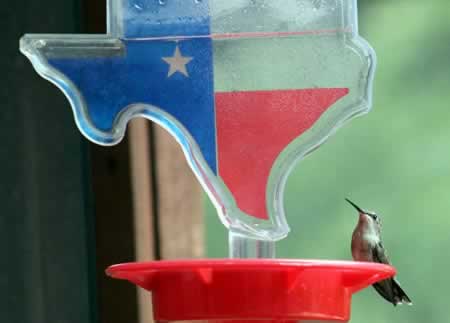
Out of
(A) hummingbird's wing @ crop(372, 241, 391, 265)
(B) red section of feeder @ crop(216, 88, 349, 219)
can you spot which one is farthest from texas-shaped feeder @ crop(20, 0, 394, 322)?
(A) hummingbird's wing @ crop(372, 241, 391, 265)

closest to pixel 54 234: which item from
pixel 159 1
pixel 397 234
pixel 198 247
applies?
pixel 198 247

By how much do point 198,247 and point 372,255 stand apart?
362 millimetres

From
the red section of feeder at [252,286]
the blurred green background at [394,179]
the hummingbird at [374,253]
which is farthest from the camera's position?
the blurred green background at [394,179]

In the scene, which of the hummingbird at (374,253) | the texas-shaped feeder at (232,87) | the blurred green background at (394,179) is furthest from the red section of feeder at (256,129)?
the blurred green background at (394,179)

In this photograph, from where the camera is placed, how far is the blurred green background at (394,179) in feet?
8.31

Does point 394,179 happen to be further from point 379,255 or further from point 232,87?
point 232,87

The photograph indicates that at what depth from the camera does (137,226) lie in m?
2.24

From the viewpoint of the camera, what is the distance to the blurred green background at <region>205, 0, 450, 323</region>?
2.53 m

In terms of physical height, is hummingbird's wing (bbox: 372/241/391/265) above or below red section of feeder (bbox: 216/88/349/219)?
below

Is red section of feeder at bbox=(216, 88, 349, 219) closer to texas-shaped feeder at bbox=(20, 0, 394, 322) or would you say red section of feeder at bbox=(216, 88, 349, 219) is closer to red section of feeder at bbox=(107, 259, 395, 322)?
texas-shaped feeder at bbox=(20, 0, 394, 322)

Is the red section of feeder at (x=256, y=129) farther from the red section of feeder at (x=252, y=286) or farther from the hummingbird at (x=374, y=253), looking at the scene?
the hummingbird at (x=374, y=253)

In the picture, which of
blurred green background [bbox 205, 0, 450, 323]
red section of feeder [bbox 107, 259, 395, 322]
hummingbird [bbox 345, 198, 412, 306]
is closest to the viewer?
red section of feeder [bbox 107, 259, 395, 322]

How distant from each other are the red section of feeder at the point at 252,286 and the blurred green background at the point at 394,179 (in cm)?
118

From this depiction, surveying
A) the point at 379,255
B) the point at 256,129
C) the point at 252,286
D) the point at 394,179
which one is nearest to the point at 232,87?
→ the point at 256,129
